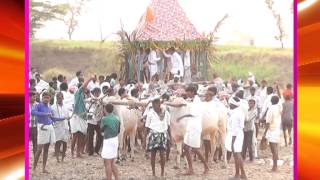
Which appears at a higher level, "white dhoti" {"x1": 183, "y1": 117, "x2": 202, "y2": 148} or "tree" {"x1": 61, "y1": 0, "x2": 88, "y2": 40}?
"tree" {"x1": 61, "y1": 0, "x2": 88, "y2": 40}

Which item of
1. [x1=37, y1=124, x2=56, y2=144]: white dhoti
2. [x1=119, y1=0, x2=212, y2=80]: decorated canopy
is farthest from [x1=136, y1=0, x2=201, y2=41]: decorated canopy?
[x1=37, y1=124, x2=56, y2=144]: white dhoti

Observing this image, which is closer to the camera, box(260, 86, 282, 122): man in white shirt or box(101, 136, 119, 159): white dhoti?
box(101, 136, 119, 159): white dhoti

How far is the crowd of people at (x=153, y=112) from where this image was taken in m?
5.22

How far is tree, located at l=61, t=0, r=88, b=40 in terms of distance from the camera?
17.1ft

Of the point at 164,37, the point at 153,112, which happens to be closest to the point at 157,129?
the point at 153,112

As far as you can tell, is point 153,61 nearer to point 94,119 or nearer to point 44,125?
point 94,119

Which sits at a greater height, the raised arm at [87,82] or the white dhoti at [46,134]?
the raised arm at [87,82]

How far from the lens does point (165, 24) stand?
5258mm

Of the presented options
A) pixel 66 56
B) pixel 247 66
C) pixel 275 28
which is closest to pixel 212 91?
pixel 247 66

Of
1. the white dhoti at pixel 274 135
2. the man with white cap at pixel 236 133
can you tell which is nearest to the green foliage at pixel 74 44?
the man with white cap at pixel 236 133

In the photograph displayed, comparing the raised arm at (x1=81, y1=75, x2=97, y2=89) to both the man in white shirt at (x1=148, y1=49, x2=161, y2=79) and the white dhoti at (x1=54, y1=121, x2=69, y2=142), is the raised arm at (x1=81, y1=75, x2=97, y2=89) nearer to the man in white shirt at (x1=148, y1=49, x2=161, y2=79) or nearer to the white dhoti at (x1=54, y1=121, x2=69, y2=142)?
the white dhoti at (x1=54, y1=121, x2=69, y2=142)

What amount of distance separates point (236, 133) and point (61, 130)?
1.50 metres

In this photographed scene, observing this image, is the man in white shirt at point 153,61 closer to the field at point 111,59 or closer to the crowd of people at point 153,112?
the crowd of people at point 153,112

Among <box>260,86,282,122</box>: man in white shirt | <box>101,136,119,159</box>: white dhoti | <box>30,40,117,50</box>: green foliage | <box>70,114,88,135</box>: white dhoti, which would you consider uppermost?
<box>30,40,117,50</box>: green foliage
